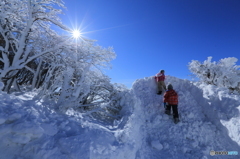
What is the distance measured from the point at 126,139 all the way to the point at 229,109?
15.3ft

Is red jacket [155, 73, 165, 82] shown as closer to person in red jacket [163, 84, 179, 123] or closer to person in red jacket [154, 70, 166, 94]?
person in red jacket [154, 70, 166, 94]

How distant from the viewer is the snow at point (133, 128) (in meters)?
2.06

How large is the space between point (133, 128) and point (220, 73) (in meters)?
9.89

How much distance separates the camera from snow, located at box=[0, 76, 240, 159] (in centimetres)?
206

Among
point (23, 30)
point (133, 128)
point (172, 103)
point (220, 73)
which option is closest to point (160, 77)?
point (172, 103)

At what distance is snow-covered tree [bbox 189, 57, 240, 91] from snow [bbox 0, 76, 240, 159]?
411 centimetres

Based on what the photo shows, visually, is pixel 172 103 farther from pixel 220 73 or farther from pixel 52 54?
pixel 220 73

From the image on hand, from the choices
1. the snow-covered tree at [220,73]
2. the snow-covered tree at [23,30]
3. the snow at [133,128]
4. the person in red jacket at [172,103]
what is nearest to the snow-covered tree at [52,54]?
the snow-covered tree at [23,30]

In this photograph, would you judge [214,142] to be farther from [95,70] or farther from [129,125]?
[95,70]

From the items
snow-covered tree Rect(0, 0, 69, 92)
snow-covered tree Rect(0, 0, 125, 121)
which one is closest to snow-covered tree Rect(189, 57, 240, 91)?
snow-covered tree Rect(0, 0, 125, 121)

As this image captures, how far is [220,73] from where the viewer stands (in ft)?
29.0

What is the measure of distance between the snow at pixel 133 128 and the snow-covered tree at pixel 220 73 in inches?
162

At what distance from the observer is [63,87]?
13.8 feet

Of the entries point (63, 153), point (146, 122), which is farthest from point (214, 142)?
point (63, 153)
